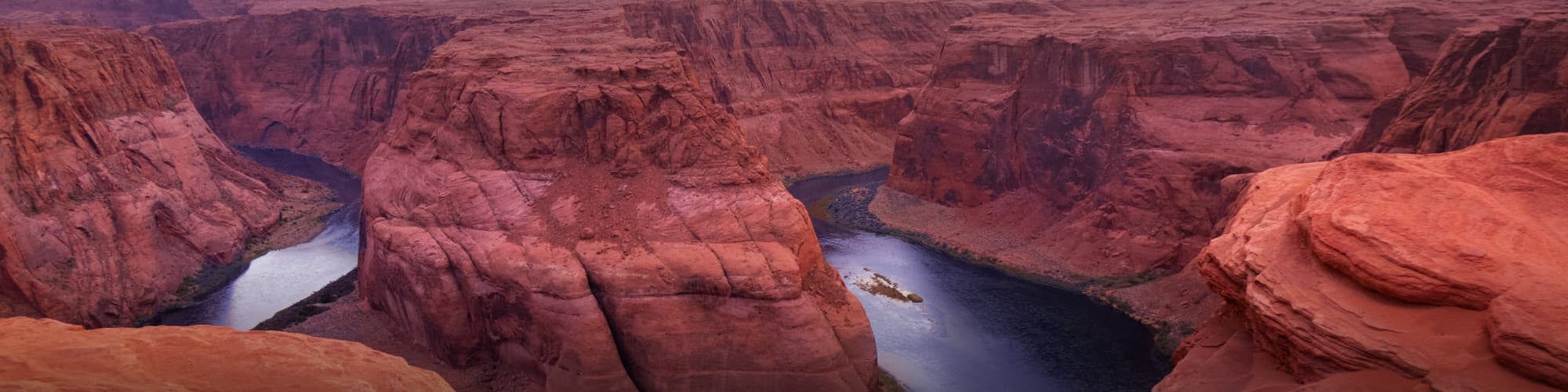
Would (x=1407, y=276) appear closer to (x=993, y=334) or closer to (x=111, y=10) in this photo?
(x=993, y=334)

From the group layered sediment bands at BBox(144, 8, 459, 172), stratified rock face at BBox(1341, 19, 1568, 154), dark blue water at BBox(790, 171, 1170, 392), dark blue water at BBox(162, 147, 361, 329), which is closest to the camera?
stratified rock face at BBox(1341, 19, 1568, 154)

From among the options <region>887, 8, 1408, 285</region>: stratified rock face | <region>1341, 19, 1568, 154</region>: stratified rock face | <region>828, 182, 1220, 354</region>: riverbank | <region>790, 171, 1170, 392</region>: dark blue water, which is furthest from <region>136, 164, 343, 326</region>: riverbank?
<region>1341, 19, 1568, 154</region>: stratified rock face

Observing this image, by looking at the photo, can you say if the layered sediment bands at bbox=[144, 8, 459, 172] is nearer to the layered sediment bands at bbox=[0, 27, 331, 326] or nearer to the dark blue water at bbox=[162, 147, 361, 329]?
the layered sediment bands at bbox=[0, 27, 331, 326]

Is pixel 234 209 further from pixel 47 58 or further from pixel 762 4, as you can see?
pixel 762 4

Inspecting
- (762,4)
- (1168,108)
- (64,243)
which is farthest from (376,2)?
(1168,108)

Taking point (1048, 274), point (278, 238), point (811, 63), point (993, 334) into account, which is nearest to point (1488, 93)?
point (1048, 274)

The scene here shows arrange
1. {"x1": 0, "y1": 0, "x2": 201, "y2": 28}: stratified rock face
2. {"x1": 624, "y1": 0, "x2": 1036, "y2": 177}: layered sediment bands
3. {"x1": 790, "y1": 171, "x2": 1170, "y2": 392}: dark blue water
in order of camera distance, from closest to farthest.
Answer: {"x1": 790, "y1": 171, "x2": 1170, "y2": 392}: dark blue water < {"x1": 624, "y1": 0, "x2": 1036, "y2": 177}: layered sediment bands < {"x1": 0, "y1": 0, "x2": 201, "y2": 28}: stratified rock face

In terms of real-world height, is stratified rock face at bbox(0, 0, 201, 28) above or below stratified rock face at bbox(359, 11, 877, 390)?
below
